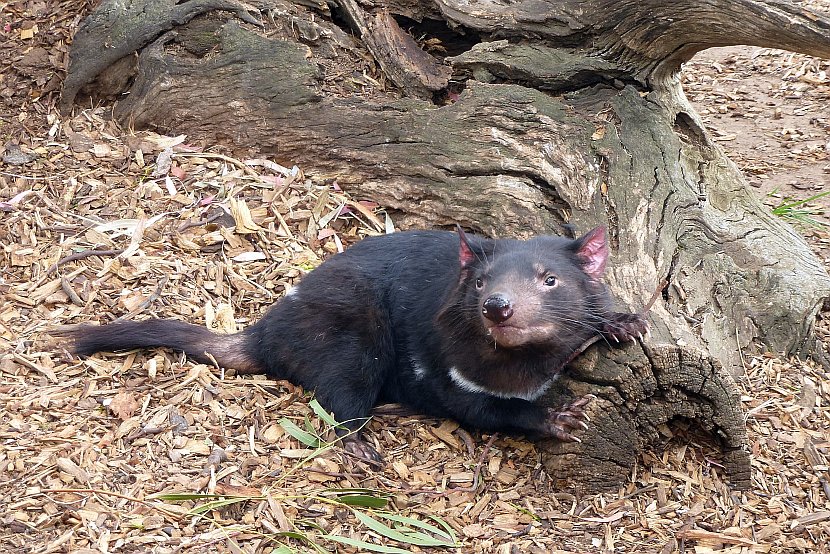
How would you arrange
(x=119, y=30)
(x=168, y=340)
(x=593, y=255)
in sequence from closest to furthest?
(x=593, y=255)
(x=168, y=340)
(x=119, y=30)

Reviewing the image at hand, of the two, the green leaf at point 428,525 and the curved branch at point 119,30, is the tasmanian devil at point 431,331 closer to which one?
the green leaf at point 428,525

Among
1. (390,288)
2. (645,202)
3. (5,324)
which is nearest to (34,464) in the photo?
(5,324)

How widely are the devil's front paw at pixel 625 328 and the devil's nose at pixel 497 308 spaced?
1.38ft

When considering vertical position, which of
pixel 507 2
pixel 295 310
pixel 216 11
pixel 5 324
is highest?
pixel 507 2

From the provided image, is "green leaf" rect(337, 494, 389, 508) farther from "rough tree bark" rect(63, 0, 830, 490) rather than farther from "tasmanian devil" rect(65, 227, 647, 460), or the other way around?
"rough tree bark" rect(63, 0, 830, 490)

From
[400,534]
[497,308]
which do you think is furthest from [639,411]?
[400,534]

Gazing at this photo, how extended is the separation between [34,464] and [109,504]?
34 cm

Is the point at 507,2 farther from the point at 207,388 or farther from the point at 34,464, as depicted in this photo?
the point at 34,464

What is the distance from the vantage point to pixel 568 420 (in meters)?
3.29

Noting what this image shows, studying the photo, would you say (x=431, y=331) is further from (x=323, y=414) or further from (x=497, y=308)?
(x=497, y=308)

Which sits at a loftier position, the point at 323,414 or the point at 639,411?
the point at 639,411

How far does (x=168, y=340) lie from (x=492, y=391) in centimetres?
133

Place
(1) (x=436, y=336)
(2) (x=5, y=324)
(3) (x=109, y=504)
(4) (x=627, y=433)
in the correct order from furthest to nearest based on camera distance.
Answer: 1. (2) (x=5, y=324)
2. (1) (x=436, y=336)
3. (4) (x=627, y=433)
4. (3) (x=109, y=504)

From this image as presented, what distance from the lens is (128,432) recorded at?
3324 mm
